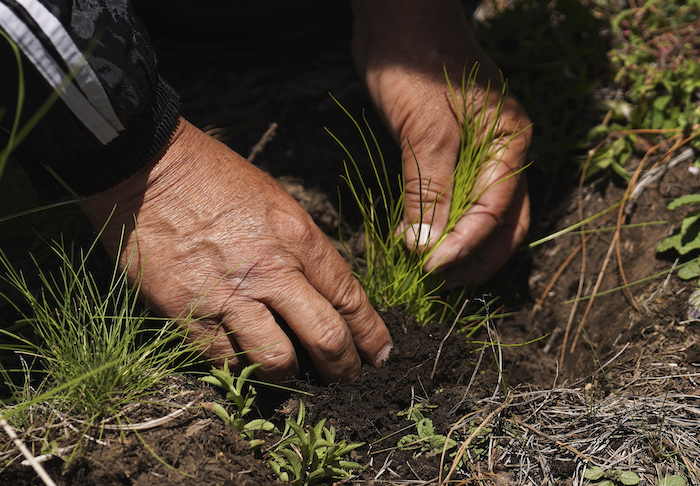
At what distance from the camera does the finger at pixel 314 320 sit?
1.25 metres

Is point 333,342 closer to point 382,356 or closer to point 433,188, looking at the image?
point 382,356

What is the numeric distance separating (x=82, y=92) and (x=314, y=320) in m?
0.77

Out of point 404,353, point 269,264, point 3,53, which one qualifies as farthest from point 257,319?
point 3,53

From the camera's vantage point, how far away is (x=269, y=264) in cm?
125

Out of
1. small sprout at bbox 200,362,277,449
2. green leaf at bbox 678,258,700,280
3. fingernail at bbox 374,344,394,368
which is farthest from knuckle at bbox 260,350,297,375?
green leaf at bbox 678,258,700,280

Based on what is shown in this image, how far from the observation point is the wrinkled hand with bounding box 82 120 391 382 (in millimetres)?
1235

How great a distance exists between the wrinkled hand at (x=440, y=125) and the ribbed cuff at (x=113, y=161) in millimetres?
766

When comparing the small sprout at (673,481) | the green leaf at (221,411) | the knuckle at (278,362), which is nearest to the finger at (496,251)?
the knuckle at (278,362)

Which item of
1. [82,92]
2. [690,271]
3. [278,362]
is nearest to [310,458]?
[278,362]

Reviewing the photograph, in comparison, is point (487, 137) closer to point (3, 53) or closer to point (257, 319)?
point (257, 319)

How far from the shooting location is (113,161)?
3.88 feet

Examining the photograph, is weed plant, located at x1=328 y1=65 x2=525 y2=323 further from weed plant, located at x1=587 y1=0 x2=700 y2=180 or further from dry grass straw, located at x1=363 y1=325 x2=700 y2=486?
weed plant, located at x1=587 y1=0 x2=700 y2=180

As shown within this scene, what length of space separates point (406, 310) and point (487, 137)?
586mm

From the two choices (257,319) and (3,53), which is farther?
(257,319)
